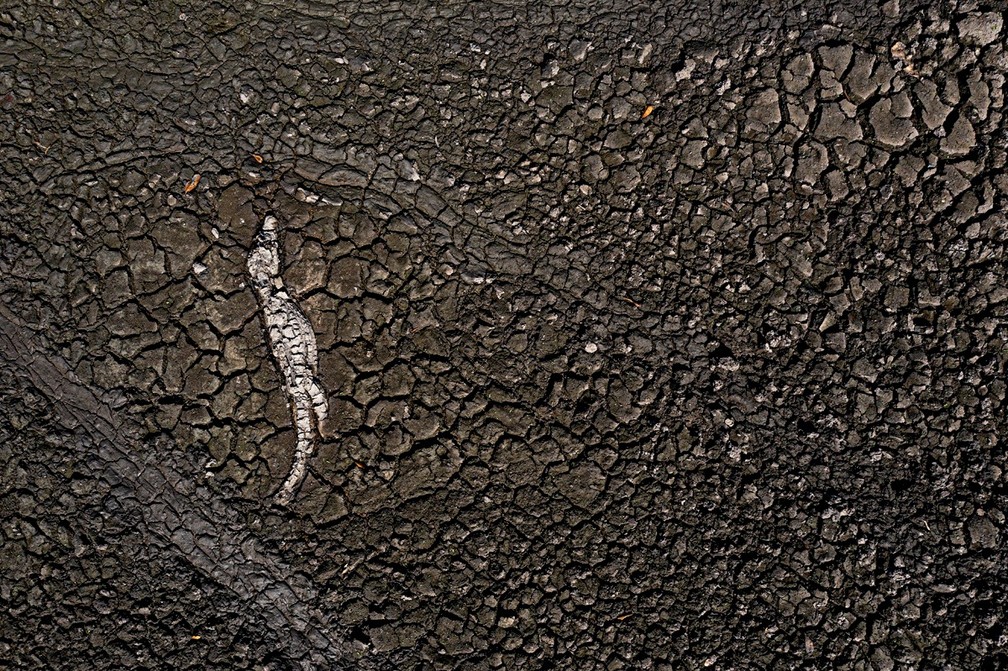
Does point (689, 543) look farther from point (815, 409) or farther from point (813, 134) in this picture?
point (813, 134)

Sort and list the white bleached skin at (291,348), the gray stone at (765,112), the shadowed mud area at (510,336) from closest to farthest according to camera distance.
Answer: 1. the shadowed mud area at (510,336)
2. the white bleached skin at (291,348)
3. the gray stone at (765,112)

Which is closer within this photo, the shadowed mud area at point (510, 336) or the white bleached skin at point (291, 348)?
the shadowed mud area at point (510, 336)

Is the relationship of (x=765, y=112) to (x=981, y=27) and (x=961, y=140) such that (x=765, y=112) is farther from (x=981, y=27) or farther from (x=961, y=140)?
(x=981, y=27)

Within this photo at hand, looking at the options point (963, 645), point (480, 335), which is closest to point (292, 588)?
point (480, 335)

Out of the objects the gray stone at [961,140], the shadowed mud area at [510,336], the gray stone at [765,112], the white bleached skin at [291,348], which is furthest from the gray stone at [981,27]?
the white bleached skin at [291,348]

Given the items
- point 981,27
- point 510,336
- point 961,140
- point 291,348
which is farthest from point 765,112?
point 291,348

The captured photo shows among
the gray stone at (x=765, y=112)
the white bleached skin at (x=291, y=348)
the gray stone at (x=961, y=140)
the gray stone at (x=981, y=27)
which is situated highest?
the gray stone at (x=981, y=27)

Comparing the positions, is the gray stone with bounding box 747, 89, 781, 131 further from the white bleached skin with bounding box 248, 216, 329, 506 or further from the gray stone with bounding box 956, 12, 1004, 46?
the white bleached skin with bounding box 248, 216, 329, 506

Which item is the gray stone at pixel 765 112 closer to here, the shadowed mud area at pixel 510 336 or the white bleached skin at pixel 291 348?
the shadowed mud area at pixel 510 336
